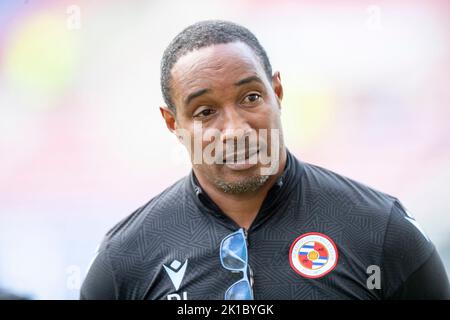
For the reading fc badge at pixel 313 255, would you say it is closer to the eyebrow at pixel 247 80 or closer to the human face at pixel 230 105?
the human face at pixel 230 105

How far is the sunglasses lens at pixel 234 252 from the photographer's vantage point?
1.64 m

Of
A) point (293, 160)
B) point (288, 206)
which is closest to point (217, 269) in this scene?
point (288, 206)

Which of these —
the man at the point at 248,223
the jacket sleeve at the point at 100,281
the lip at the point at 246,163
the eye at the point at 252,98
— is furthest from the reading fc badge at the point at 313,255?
the jacket sleeve at the point at 100,281

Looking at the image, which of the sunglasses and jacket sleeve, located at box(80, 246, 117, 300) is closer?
the sunglasses

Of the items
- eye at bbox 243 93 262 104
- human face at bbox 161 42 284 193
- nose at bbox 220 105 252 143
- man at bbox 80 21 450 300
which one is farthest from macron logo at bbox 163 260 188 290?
eye at bbox 243 93 262 104

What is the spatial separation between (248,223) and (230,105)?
36cm

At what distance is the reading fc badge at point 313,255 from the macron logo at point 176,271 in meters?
0.31

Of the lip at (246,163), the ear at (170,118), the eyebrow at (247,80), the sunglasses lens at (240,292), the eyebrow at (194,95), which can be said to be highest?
the eyebrow at (247,80)

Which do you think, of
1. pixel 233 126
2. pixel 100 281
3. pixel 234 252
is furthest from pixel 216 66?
pixel 100 281

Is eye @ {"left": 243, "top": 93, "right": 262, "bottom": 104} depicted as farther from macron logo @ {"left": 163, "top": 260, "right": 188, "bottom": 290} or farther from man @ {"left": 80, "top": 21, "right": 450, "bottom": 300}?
macron logo @ {"left": 163, "top": 260, "right": 188, "bottom": 290}

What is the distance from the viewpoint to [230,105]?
5.42 feet

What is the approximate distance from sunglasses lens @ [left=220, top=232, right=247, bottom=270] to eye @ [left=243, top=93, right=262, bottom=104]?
1.25 ft

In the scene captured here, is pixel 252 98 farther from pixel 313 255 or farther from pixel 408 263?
pixel 408 263

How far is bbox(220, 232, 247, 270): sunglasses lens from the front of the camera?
164cm
